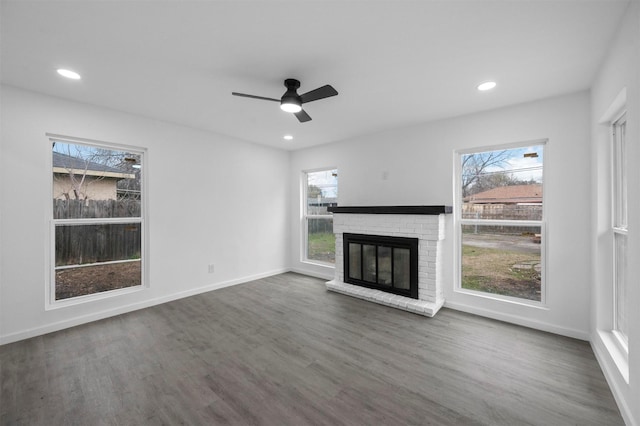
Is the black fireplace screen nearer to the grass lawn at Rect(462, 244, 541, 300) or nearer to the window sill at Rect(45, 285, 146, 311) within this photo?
the grass lawn at Rect(462, 244, 541, 300)

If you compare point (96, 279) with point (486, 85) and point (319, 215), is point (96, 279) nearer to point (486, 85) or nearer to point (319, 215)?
point (319, 215)

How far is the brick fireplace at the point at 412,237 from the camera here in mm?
3547

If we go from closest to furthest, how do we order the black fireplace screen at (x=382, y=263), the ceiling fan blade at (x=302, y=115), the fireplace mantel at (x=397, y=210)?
the ceiling fan blade at (x=302, y=115) → the fireplace mantel at (x=397, y=210) → the black fireplace screen at (x=382, y=263)

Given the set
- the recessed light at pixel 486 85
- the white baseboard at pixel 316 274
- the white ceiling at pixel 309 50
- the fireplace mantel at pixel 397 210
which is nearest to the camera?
the white ceiling at pixel 309 50

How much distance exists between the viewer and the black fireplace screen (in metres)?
3.74

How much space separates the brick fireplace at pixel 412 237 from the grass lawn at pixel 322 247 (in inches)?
37.9

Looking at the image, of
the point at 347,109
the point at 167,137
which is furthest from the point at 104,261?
the point at 347,109

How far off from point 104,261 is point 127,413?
7.83 feet

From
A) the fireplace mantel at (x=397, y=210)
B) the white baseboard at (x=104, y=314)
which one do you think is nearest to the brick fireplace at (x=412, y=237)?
the fireplace mantel at (x=397, y=210)

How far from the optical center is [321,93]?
239 centimetres

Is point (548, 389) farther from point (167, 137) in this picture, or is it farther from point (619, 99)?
point (167, 137)

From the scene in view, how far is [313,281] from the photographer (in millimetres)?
4961

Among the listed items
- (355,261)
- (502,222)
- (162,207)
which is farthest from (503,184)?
(162,207)

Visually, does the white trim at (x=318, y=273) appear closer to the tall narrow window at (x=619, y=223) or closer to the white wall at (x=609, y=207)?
the white wall at (x=609, y=207)
